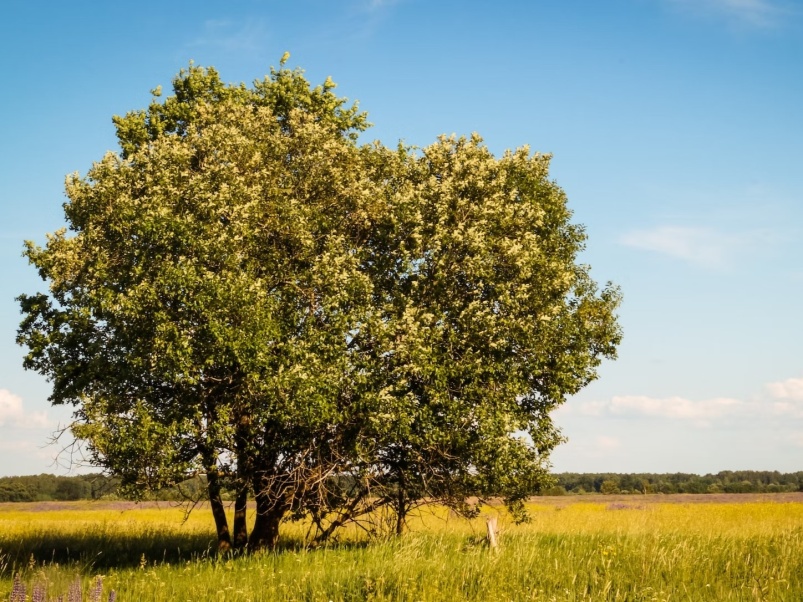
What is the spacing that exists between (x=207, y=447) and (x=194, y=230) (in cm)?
665

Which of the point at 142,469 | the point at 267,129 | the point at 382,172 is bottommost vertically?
the point at 142,469

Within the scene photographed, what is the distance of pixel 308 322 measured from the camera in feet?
70.8

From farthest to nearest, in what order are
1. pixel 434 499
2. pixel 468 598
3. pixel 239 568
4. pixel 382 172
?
pixel 382 172
pixel 434 499
pixel 239 568
pixel 468 598

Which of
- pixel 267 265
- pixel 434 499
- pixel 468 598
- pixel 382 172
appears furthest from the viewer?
pixel 382 172

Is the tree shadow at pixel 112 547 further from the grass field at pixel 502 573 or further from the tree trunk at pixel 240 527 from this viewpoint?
the grass field at pixel 502 573

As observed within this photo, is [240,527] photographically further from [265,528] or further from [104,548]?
[104,548]

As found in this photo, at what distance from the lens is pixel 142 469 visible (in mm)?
21359

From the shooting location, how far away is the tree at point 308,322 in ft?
68.0

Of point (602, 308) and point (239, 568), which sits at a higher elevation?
point (602, 308)

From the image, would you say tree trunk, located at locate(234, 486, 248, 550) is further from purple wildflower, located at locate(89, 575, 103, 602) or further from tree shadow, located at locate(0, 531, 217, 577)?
purple wildflower, located at locate(89, 575, 103, 602)

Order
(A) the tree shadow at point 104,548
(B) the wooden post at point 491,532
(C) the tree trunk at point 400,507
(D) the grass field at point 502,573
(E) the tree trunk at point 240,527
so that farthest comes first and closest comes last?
(E) the tree trunk at point 240,527 → (A) the tree shadow at point 104,548 → (C) the tree trunk at point 400,507 → (B) the wooden post at point 491,532 → (D) the grass field at point 502,573

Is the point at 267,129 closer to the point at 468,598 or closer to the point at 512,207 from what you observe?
the point at 512,207

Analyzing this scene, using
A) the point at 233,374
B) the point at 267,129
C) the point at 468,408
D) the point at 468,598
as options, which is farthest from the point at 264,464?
the point at 267,129

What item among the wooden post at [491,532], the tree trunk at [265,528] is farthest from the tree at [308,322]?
the wooden post at [491,532]
